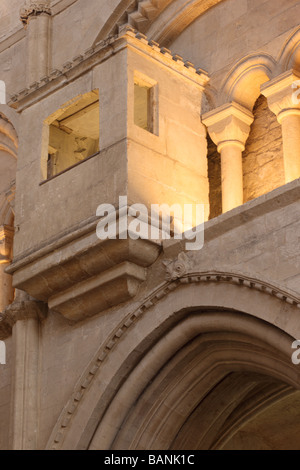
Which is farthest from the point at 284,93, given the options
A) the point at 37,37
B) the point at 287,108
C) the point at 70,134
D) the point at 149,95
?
the point at 37,37

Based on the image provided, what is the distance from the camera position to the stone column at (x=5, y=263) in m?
13.1

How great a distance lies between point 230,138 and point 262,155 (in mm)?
328

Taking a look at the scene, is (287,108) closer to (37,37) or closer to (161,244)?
(161,244)

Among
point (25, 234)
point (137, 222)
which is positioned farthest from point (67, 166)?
point (137, 222)

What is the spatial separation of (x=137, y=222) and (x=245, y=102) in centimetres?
186

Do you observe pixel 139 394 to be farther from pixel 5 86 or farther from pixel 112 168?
pixel 5 86

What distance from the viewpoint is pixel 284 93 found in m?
10.4

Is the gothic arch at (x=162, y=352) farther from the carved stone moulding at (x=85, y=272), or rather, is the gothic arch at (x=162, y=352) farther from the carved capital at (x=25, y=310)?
the carved capital at (x=25, y=310)

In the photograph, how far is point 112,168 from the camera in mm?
10172

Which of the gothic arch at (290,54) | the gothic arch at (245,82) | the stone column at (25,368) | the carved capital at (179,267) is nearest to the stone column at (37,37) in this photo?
the gothic arch at (245,82)

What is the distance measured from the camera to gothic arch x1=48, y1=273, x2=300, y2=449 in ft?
30.7

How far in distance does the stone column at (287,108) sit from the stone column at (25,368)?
2526 millimetres
